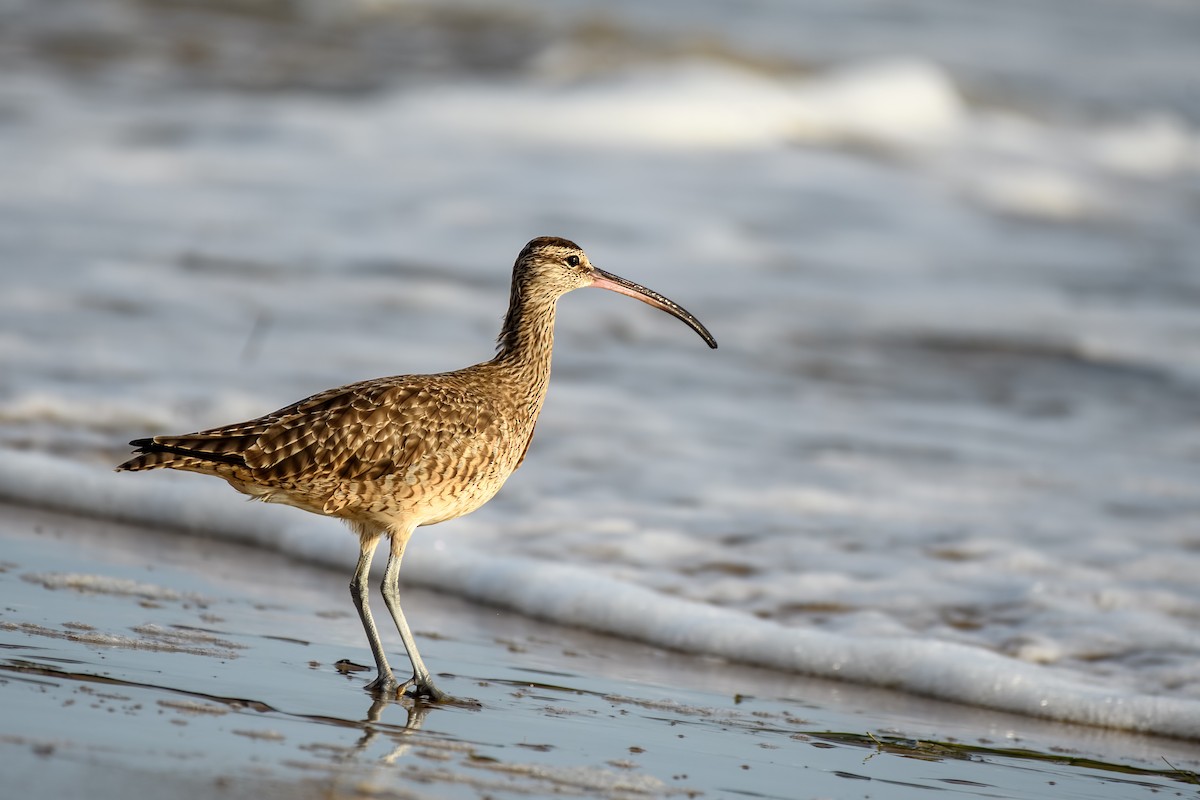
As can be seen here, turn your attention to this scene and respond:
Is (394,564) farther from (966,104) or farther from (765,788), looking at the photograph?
(966,104)

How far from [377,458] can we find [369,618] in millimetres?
592

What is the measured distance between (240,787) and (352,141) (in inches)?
580

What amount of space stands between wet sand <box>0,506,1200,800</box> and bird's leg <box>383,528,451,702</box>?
130 mm

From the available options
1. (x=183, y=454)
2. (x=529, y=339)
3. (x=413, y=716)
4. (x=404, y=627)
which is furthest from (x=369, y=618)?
(x=529, y=339)

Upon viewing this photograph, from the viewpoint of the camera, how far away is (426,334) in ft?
42.1

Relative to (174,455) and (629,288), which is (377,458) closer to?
(174,455)

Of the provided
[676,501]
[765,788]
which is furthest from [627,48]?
[765,788]

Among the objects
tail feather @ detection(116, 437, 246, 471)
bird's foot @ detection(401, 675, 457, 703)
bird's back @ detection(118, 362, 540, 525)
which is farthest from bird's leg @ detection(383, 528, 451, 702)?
tail feather @ detection(116, 437, 246, 471)

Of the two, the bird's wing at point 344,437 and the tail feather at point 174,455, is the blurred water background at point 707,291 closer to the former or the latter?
the bird's wing at point 344,437

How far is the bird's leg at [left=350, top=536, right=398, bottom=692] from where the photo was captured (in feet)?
19.9

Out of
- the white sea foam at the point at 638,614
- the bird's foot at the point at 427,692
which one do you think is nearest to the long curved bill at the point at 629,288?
the white sea foam at the point at 638,614

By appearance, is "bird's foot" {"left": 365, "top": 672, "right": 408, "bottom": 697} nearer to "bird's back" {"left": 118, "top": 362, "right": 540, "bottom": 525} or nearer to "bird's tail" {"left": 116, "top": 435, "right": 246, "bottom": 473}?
"bird's back" {"left": 118, "top": 362, "right": 540, "bottom": 525}

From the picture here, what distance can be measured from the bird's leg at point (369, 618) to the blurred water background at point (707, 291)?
132cm

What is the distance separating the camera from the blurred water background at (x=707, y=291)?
8.25m
